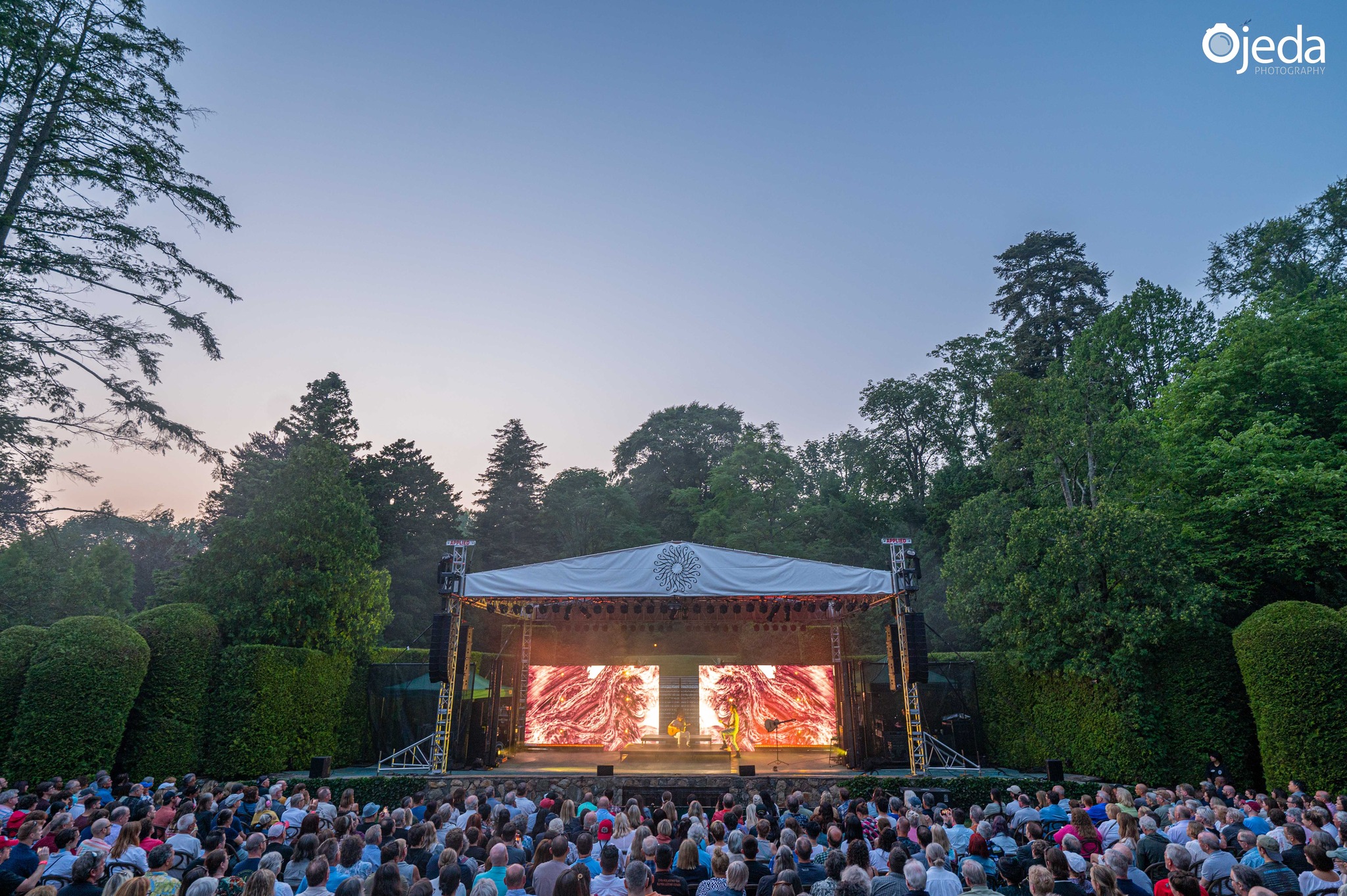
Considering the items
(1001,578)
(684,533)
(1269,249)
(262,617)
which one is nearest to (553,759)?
(262,617)

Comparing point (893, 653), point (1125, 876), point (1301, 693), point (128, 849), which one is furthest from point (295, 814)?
point (1301, 693)

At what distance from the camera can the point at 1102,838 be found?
644 cm

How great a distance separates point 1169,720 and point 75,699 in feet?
60.4

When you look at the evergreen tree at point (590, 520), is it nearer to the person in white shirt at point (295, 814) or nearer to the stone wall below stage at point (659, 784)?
the stone wall below stage at point (659, 784)

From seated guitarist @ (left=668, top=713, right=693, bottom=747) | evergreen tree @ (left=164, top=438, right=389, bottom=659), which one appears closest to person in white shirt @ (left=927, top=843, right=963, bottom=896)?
seated guitarist @ (left=668, top=713, right=693, bottom=747)

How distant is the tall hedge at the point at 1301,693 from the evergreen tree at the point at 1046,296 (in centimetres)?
1953

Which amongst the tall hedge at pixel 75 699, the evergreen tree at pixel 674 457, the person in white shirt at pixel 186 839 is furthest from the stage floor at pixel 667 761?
A: the evergreen tree at pixel 674 457

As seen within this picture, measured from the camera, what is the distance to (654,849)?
5.20 m

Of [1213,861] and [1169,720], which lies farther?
[1169,720]

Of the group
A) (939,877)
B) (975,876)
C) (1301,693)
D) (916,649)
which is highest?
(916,649)

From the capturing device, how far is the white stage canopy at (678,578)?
13.1 meters

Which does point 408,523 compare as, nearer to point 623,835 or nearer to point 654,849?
point 623,835

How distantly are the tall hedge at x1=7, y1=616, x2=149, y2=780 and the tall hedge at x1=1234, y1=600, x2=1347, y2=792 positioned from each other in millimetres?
18167

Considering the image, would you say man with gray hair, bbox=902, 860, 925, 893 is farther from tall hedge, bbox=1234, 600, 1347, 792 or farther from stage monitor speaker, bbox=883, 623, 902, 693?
tall hedge, bbox=1234, 600, 1347, 792
